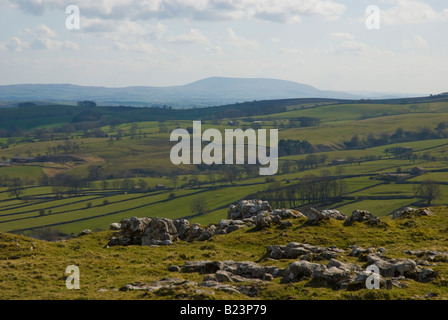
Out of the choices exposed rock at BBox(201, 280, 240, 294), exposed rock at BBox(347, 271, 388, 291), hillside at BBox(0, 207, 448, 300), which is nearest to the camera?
exposed rock at BBox(347, 271, 388, 291)

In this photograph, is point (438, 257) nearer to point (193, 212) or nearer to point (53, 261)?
point (53, 261)

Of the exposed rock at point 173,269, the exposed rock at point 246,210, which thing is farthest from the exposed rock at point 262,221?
the exposed rock at point 173,269

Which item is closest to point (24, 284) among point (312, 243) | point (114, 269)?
point (114, 269)

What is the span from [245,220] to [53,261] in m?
24.6

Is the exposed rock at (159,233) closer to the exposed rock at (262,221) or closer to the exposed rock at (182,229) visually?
the exposed rock at (182,229)

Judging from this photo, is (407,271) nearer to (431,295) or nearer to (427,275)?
(427,275)

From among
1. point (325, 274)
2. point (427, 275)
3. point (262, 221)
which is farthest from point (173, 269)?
point (427, 275)

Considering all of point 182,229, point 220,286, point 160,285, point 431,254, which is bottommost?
point 182,229

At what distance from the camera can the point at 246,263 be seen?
35.4m

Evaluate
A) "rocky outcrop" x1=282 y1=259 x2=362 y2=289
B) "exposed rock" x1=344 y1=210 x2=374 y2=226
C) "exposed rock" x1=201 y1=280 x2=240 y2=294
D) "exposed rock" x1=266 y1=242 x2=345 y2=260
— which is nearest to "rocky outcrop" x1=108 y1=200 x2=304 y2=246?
"exposed rock" x1=344 y1=210 x2=374 y2=226

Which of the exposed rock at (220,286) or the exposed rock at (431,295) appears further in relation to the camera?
the exposed rock at (220,286)

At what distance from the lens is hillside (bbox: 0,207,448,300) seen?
28.8 metres

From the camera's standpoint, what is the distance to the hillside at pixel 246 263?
94.5 ft

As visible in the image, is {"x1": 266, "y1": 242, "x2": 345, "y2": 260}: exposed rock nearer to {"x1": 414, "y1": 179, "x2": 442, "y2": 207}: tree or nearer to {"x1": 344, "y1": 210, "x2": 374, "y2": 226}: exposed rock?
{"x1": 344, "y1": 210, "x2": 374, "y2": 226}: exposed rock
